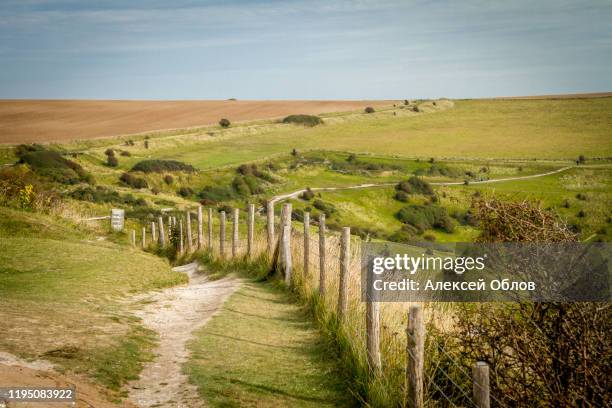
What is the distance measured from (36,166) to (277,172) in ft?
117

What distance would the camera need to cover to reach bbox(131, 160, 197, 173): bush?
7517cm

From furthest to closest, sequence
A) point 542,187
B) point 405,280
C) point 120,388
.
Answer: point 542,187 → point 405,280 → point 120,388

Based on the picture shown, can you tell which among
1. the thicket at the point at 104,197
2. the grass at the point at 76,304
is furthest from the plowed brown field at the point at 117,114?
the grass at the point at 76,304

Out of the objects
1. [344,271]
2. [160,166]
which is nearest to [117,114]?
[160,166]

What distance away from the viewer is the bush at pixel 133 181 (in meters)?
65.4

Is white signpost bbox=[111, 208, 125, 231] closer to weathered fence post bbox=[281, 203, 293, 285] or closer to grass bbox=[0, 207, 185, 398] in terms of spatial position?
grass bbox=[0, 207, 185, 398]

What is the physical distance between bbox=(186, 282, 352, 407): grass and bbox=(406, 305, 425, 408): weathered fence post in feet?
5.51

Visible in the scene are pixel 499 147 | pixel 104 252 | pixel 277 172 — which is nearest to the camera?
pixel 104 252

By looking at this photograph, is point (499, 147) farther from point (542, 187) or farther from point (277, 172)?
point (277, 172)

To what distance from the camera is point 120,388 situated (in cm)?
768

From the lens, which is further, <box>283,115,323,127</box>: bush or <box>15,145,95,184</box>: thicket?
<box>283,115,323,127</box>: bush

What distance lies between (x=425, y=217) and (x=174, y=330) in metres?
64.7

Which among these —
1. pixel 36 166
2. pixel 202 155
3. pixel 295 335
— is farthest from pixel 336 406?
pixel 202 155

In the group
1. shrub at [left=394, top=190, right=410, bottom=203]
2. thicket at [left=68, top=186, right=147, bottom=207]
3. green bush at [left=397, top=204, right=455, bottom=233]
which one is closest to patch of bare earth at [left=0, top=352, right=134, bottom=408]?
thicket at [left=68, top=186, right=147, bottom=207]
